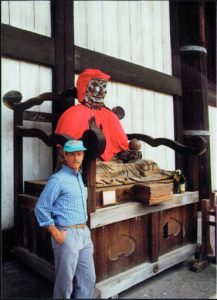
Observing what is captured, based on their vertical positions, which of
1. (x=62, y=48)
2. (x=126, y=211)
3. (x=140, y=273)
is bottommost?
(x=140, y=273)

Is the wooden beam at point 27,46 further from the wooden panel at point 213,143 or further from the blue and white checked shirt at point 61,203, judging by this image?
the wooden panel at point 213,143

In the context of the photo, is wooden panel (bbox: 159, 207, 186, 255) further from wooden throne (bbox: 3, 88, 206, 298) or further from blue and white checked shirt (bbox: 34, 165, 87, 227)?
blue and white checked shirt (bbox: 34, 165, 87, 227)

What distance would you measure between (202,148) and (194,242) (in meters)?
1.24

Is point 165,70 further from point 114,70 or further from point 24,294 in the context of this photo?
point 24,294

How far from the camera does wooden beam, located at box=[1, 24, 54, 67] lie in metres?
3.49

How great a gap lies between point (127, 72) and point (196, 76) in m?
1.42

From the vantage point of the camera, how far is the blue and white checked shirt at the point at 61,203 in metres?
2.30

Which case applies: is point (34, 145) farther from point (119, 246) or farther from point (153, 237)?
point (153, 237)

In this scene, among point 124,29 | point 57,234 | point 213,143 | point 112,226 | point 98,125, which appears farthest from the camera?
point 213,143

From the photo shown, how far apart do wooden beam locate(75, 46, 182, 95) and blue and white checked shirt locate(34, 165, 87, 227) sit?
2291 millimetres

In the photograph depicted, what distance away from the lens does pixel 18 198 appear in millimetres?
3322

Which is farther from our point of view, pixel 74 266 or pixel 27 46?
pixel 27 46

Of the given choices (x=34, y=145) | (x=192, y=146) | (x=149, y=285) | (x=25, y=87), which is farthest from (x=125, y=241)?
(x=25, y=87)

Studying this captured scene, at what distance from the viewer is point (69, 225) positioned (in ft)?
7.69
